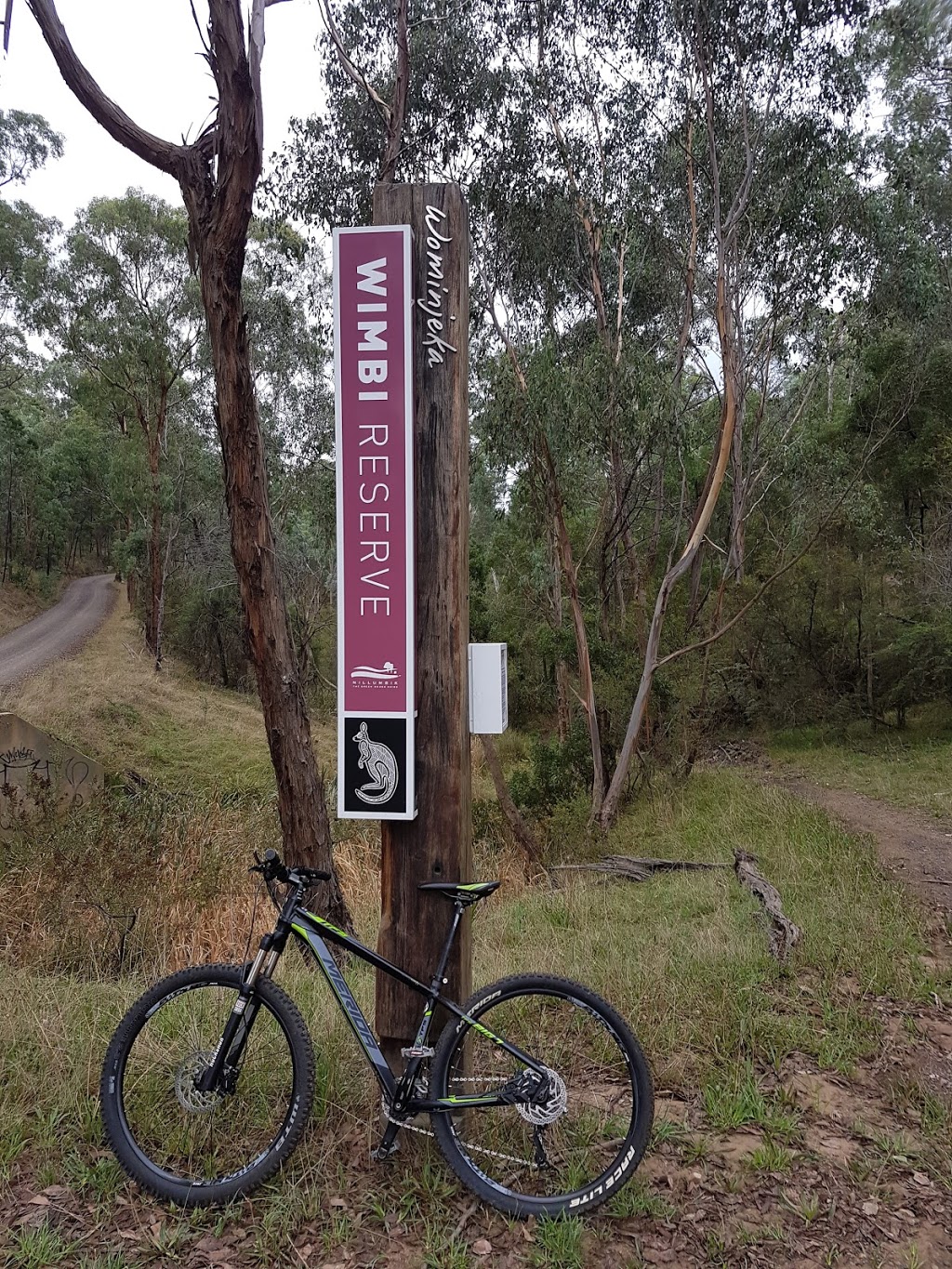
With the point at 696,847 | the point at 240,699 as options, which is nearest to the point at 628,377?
the point at 696,847

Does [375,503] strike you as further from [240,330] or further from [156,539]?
[156,539]

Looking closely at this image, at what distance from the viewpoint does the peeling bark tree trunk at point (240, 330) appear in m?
4.75

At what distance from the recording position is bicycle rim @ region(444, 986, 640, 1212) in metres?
2.40

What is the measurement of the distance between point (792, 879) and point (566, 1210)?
4086mm

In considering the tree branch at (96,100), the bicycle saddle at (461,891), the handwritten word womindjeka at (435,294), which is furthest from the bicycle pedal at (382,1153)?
the tree branch at (96,100)

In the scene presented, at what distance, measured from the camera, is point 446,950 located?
252cm

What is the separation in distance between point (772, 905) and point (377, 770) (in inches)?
124

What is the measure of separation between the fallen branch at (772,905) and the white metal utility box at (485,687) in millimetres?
2324

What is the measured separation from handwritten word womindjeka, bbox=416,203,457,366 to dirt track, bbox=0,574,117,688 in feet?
58.8

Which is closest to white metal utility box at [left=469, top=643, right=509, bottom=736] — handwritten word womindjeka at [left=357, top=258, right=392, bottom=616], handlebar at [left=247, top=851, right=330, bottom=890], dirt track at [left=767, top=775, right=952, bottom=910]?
handwritten word womindjeka at [left=357, top=258, right=392, bottom=616]

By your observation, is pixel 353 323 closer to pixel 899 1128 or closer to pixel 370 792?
pixel 370 792

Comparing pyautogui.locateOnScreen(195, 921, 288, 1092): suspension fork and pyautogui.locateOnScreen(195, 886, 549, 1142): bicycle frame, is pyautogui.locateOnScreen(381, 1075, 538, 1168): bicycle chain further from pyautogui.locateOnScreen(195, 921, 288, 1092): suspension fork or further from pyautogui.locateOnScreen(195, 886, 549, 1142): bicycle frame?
pyautogui.locateOnScreen(195, 921, 288, 1092): suspension fork

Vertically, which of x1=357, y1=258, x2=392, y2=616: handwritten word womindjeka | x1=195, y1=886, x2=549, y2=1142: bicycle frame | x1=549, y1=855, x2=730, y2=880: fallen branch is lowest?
x1=549, y1=855, x2=730, y2=880: fallen branch

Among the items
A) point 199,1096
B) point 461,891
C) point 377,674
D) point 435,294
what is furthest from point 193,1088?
point 435,294
